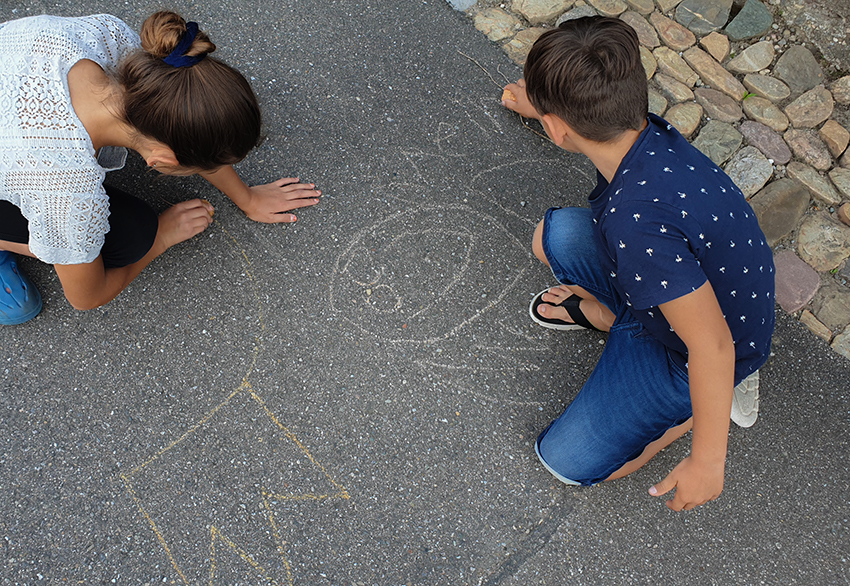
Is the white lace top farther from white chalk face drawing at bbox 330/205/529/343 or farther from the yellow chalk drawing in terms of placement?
white chalk face drawing at bbox 330/205/529/343

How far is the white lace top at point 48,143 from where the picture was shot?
1.43m

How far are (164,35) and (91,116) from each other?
322 mm

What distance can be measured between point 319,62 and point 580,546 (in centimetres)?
216

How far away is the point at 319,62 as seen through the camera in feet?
7.98

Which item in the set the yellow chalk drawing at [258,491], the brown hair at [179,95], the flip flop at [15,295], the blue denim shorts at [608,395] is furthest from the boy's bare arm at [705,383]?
the flip flop at [15,295]

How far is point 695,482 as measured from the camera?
147 cm

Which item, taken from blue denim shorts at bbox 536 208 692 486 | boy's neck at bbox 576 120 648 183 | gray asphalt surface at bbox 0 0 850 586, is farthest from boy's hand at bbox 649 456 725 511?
boy's neck at bbox 576 120 648 183

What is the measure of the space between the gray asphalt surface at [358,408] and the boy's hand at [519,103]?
0.17 meters

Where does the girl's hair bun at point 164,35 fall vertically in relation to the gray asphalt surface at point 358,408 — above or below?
above

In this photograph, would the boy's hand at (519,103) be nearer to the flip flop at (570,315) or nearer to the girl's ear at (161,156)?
the flip flop at (570,315)

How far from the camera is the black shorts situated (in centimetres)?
173

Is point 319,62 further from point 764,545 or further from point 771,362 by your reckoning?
point 764,545

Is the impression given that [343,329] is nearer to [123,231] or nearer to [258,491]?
[258,491]

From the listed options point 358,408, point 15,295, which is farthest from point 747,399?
point 15,295
